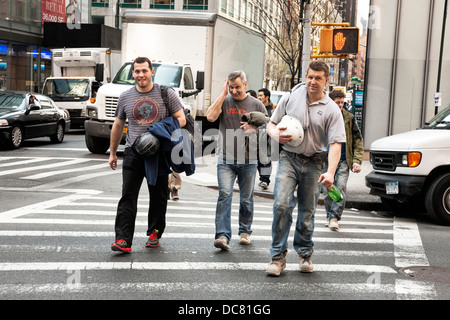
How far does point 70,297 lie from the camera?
193 inches

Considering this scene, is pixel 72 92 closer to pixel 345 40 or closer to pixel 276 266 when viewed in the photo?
pixel 345 40

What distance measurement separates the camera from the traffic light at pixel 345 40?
45.7 ft

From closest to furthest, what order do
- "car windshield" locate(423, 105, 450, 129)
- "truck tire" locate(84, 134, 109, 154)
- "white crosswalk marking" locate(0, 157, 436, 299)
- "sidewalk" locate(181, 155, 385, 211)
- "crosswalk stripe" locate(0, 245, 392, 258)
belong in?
"white crosswalk marking" locate(0, 157, 436, 299) < "crosswalk stripe" locate(0, 245, 392, 258) < "car windshield" locate(423, 105, 450, 129) < "sidewalk" locate(181, 155, 385, 211) < "truck tire" locate(84, 134, 109, 154)

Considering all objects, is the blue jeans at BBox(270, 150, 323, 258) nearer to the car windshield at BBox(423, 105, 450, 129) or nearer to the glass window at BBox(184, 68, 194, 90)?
the car windshield at BBox(423, 105, 450, 129)

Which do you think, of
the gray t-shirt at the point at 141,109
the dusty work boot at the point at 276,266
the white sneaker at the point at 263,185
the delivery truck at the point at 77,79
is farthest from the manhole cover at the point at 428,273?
the delivery truck at the point at 77,79

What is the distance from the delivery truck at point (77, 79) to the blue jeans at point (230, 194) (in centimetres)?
1954

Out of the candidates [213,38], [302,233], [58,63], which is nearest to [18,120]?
[213,38]

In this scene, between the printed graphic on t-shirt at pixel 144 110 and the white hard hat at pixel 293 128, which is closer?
the white hard hat at pixel 293 128

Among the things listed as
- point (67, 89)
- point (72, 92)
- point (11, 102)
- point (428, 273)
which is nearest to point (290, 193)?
point (428, 273)

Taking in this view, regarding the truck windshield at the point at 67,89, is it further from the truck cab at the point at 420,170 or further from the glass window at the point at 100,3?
the glass window at the point at 100,3

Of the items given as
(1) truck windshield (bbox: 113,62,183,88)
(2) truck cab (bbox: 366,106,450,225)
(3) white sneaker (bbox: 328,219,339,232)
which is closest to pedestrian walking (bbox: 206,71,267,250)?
(3) white sneaker (bbox: 328,219,339,232)

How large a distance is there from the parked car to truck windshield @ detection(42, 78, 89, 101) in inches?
211

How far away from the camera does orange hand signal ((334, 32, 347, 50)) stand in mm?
14039
